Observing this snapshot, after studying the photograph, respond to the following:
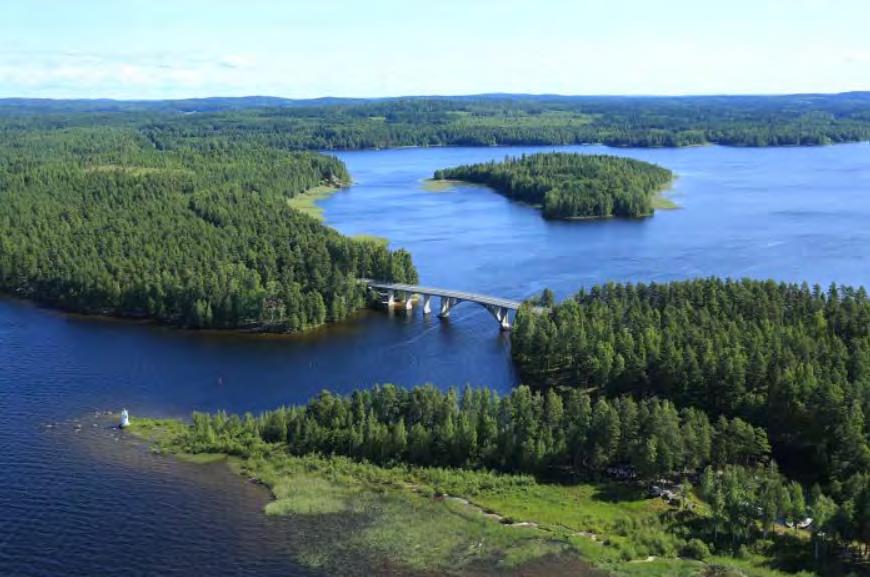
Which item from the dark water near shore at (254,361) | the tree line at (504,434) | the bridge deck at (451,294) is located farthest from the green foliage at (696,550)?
the bridge deck at (451,294)

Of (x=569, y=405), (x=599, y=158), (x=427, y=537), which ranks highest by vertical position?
(x=599, y=158)

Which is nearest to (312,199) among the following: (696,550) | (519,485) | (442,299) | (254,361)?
(442,299)

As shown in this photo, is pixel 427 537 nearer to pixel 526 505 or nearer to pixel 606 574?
pixel 526 505

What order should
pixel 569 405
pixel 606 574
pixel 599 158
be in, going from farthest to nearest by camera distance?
pixel 599 158 → pixel 569 405 → pixel 606 574

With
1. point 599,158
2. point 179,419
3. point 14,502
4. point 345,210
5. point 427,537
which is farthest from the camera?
point 599,158

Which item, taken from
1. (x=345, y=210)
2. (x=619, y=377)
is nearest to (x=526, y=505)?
(x=619, y=377)

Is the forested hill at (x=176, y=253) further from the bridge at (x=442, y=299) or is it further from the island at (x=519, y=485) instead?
the island at (x=519, y=485)

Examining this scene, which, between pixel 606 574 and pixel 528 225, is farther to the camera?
pixel 528 225

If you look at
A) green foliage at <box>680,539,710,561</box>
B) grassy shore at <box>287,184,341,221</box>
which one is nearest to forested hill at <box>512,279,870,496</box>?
green foliage at <box>680,539,710,561</box>
